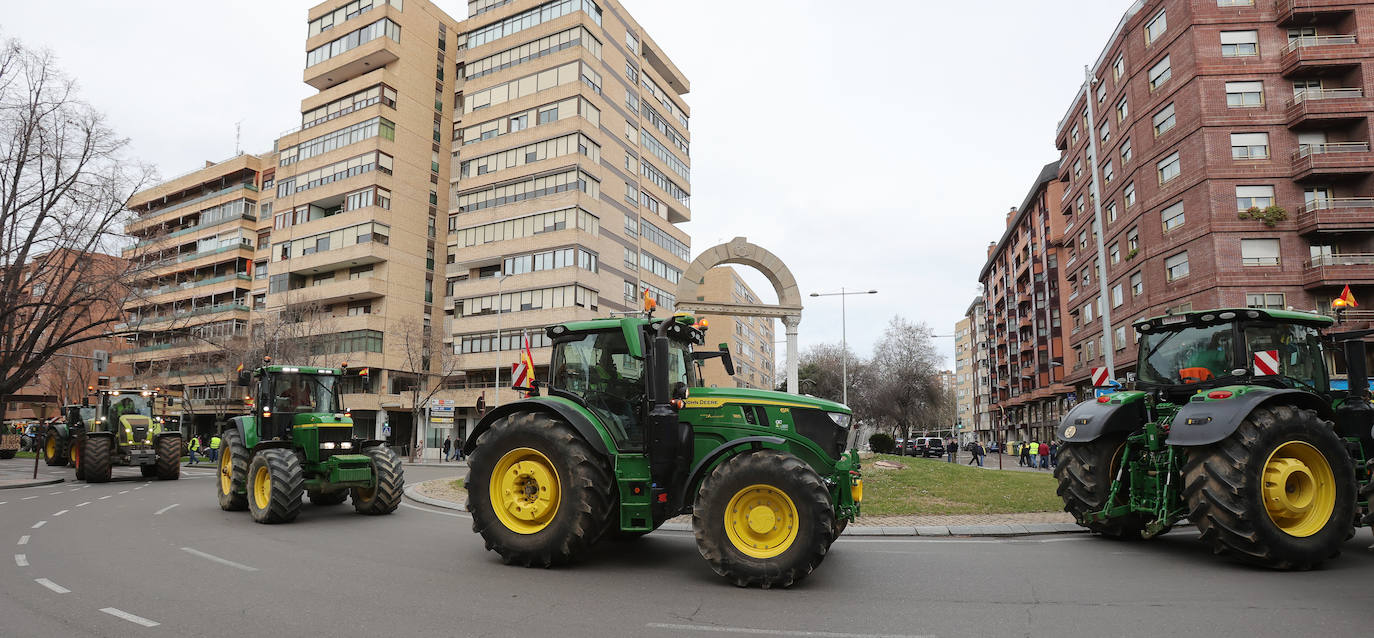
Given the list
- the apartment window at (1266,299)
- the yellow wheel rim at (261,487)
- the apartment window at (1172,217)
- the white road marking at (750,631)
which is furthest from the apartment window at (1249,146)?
the yellow wheel rim at (261,487)

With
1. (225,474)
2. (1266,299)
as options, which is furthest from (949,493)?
(1266,299)

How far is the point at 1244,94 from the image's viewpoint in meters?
34.5

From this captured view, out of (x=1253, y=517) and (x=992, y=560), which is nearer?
(x=1253, y=517)

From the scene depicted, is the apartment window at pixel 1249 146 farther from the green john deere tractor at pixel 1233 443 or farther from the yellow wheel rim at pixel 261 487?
the yellow wheel rim at pixel 261 487

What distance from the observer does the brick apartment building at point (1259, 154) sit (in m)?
33.2

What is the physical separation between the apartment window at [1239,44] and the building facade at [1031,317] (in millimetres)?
17262

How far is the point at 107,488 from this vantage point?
762 inches

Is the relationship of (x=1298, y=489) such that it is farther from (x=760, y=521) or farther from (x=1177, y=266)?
(x=1177, y=266)

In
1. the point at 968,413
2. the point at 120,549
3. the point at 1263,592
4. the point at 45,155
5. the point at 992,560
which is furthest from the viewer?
the point at 968,413

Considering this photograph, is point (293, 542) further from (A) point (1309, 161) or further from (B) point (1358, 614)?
(A) point (1309, 161)

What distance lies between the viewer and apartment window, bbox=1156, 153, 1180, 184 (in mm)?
35875

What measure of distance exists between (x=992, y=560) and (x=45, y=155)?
33308 mm

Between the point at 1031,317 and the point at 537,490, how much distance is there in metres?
67.6

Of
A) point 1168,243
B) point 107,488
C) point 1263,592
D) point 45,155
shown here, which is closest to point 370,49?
point 45,155
